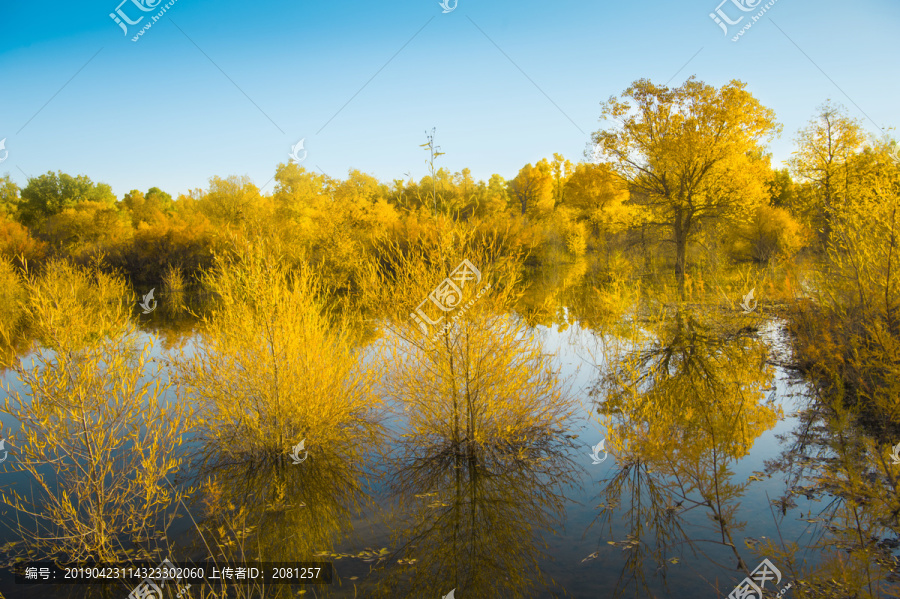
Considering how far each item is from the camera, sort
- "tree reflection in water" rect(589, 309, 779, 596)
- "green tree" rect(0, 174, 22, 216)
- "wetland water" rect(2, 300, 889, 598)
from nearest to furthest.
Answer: "wetland water" rect(2, 300, 889, 598)
"tree reflection in water" rect(589, 309, 779, 596)
"green tree" rect(0, 174, 22, 216)

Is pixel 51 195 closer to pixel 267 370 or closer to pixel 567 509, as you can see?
pixel 267 370

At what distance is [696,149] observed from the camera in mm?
23047

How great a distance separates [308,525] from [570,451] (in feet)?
12.7

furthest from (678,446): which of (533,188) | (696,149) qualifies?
(533,188)

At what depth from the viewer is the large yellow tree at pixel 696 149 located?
22828 millimetres

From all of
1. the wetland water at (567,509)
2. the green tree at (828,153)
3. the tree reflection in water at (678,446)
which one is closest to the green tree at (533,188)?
the green tree at (828,153)

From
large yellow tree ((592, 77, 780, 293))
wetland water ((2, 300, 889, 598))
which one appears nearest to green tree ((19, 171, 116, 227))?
large yellow tree ((592, 77, 780, 293))

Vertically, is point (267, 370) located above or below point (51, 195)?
below

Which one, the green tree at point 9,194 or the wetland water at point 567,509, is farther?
the green tree at point 9,194

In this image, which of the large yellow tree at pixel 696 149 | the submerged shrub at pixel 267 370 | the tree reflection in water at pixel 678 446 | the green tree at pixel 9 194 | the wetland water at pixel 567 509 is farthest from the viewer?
the green tree at pixel 9 194

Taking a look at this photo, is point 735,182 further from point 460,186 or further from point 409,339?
point 460,186

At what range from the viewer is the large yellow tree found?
22.8 m

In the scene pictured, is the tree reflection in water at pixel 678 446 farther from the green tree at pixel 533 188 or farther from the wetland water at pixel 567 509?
the green tree at pixel 533 188

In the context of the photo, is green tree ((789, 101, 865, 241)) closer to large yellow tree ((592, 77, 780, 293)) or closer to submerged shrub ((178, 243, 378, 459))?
large yellow tree ((592, 77, 780, 293))
